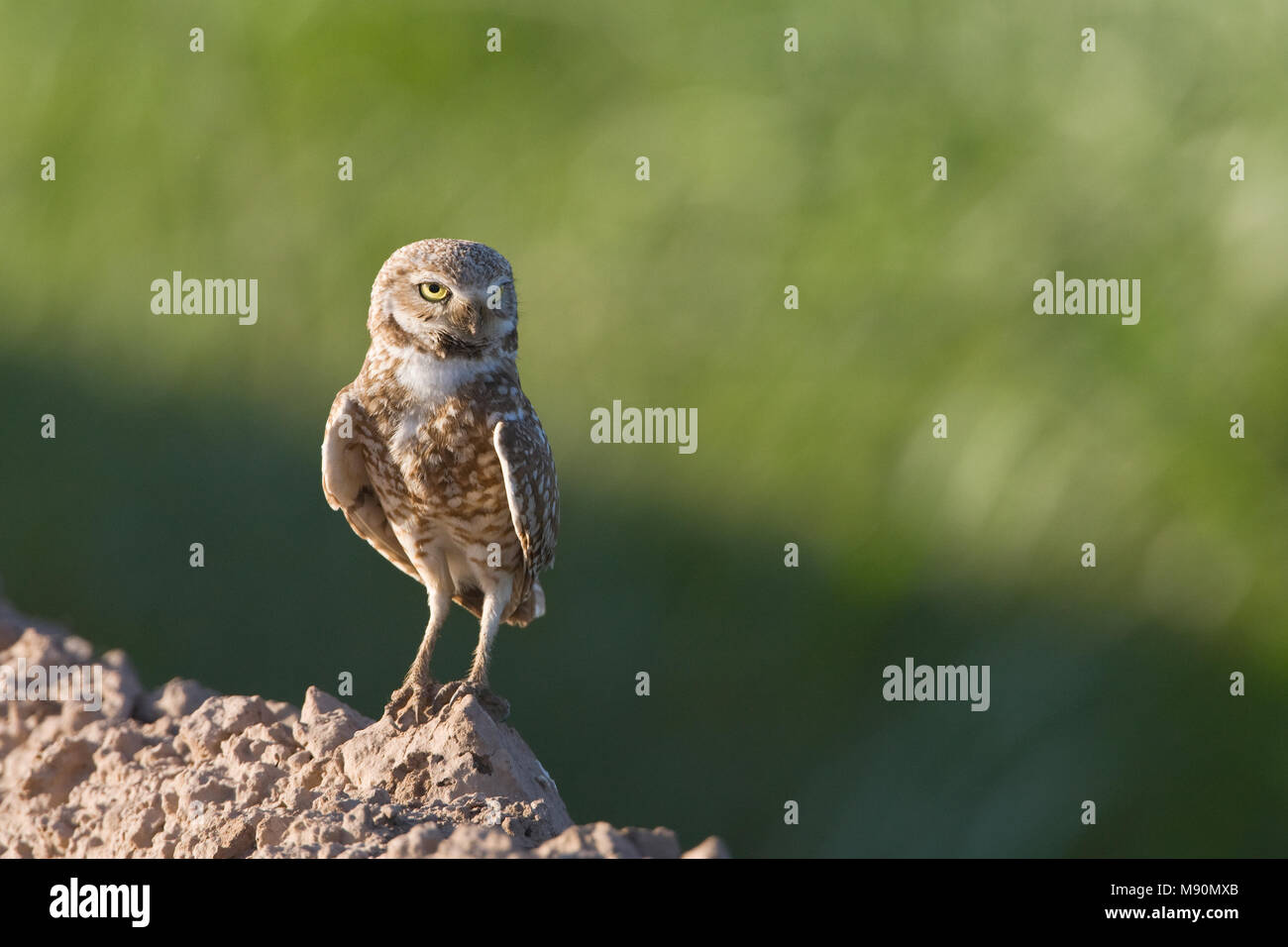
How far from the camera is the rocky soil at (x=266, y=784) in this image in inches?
92.5

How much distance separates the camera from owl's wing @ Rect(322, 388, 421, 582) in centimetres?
327

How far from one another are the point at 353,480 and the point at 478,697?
669mm

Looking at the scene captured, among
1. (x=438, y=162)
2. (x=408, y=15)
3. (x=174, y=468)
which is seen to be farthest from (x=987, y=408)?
(x=174, y=468)

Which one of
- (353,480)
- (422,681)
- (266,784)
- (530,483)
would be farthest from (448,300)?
(266,784)

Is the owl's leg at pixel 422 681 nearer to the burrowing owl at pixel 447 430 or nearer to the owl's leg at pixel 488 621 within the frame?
the burrowing owl at pixel 447 430

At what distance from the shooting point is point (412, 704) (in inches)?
124

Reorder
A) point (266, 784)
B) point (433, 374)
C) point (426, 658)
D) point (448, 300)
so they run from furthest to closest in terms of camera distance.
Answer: point (426, 658)
point (433, 374)
point (448, 300)
point (266, 784)

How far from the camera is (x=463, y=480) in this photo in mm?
3205

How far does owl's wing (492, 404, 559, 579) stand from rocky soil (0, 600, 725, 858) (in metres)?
0.48

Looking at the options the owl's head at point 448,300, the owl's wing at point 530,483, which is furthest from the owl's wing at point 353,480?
the owl's wing at point 530,483

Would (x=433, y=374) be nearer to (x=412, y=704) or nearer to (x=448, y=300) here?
(x=448, y=300)

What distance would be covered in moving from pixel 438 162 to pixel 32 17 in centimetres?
246

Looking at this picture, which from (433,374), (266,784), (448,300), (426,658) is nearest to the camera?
(266,784)
